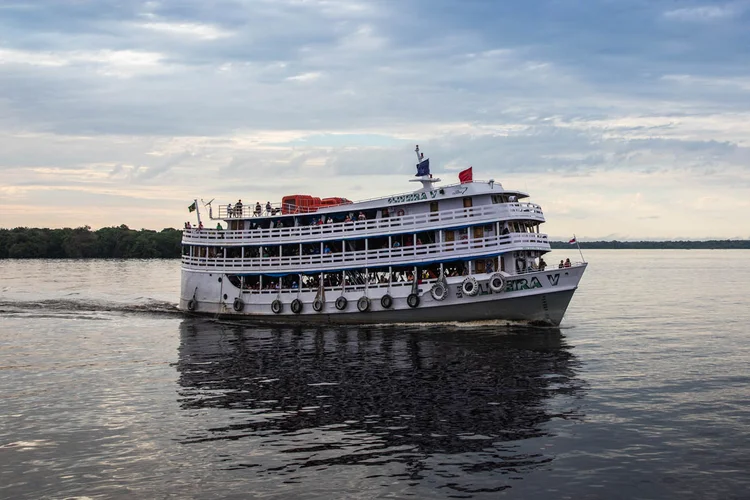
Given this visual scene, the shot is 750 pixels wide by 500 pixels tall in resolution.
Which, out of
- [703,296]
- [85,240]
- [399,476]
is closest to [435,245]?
[399,476]

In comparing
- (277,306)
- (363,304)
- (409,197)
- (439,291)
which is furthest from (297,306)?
(409,197)

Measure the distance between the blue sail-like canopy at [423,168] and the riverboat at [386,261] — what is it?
0.36ft

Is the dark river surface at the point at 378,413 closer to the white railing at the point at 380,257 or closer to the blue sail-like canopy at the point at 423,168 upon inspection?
the white railing at the point at 380,257

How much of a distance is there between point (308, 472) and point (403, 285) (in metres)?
23.4

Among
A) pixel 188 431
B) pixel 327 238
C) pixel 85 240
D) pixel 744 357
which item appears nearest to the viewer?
pixel 188 431

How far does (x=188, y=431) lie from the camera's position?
60.1 ft

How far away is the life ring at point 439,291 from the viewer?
1432 inches

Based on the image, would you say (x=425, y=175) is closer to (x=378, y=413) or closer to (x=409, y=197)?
(x=409, y=197)

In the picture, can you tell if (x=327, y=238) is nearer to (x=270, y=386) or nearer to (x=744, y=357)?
(x=270, y=386)

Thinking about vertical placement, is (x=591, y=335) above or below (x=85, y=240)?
below

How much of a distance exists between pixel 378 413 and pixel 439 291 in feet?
55.8

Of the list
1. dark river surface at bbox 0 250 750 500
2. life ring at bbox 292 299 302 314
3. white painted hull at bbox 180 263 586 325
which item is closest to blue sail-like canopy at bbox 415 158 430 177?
white painted hull at bbox 180 263 586 325

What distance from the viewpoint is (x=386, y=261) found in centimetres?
3850

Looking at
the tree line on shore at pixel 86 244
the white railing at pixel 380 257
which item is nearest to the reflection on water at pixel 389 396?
the white railing at pixel 380 257
